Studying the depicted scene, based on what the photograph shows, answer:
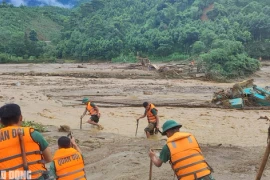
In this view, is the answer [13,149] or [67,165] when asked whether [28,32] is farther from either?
[13,149]

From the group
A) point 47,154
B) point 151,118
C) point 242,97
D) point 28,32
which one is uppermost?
point 28,32

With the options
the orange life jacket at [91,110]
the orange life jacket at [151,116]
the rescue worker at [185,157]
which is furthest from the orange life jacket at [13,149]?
the orange life jacket at [91,110]

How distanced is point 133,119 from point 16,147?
12314 mm

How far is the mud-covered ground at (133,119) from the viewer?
7.79 meters

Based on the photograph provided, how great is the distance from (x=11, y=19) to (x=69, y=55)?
36358mm

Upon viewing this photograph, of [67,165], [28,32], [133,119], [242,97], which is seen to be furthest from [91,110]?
[28,32]

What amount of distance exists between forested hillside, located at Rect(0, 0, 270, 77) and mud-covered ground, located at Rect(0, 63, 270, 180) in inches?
682

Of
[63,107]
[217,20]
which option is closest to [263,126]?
[63,107]

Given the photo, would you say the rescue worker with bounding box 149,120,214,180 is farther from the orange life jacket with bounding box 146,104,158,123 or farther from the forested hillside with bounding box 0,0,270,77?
the forested hillside with bounding box 0,0,270,77

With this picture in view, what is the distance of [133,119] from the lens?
52.1 ft

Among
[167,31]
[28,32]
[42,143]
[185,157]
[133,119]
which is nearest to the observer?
[42,143]

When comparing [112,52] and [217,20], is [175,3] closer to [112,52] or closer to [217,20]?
[217,20]

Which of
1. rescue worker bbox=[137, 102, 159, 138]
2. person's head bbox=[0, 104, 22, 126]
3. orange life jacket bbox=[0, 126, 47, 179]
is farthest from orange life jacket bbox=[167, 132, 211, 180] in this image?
rescue worker bbox=[137, 102, 159, 138]

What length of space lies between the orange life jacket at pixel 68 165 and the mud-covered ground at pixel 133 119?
236 centimetres
